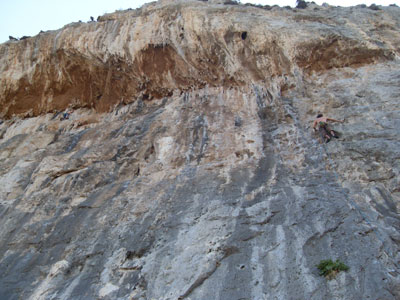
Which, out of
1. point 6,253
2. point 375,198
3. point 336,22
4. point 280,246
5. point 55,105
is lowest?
point 6,253

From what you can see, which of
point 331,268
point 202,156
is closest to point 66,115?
point 202,156

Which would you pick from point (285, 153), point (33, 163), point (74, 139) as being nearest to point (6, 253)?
point (33, 163)

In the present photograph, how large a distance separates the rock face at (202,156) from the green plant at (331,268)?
0.38 ft

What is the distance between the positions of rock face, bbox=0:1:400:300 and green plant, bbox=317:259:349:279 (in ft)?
0.38

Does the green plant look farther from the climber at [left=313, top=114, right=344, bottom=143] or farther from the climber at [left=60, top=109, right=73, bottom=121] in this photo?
the climber at [left=60, top=109, right=73, bottom=121]

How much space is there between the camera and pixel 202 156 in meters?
9.26

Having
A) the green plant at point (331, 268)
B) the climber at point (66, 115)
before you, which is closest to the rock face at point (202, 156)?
the green plant at point (331, 268)

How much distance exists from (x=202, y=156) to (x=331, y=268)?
178 inches

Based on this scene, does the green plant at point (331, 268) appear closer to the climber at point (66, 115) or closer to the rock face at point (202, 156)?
the rock face at point (202, 156)

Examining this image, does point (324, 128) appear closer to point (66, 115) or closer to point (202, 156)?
point (202, 156)

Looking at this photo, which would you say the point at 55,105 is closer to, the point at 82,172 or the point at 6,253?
the point at 82,172

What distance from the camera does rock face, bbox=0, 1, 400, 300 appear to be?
6.14m

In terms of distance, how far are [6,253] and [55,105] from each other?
8.33 m

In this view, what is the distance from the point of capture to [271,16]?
44.1 ft
